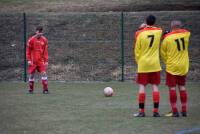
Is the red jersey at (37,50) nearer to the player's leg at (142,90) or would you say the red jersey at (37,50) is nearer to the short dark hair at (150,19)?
the player's leg at (142,90)

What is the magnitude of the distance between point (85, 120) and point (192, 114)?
250 centimetres

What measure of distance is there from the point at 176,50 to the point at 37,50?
22.7ft

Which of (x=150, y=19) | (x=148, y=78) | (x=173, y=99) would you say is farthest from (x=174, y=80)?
(x=150, y=19)

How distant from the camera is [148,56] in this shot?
585 inches

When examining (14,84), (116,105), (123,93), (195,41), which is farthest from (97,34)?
(116,105)

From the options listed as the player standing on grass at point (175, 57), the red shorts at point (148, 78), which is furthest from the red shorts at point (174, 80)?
the red shorts at point (148, 78)

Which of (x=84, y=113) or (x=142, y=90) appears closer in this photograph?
(x=142, y=90)

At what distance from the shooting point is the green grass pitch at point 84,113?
43.2ft

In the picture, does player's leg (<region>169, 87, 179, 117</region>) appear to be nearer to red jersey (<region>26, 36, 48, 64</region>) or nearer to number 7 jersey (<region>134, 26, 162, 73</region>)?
number 7 jersey (<region>134, 26, 162, 73</region>)

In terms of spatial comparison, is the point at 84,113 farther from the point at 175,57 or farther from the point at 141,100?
the point at 175,57

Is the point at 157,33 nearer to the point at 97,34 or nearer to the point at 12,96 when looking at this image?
the point at 12,96

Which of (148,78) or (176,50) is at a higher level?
(176,50)

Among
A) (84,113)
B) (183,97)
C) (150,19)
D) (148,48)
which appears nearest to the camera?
(150,19)

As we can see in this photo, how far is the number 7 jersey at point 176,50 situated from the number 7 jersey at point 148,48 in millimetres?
218
